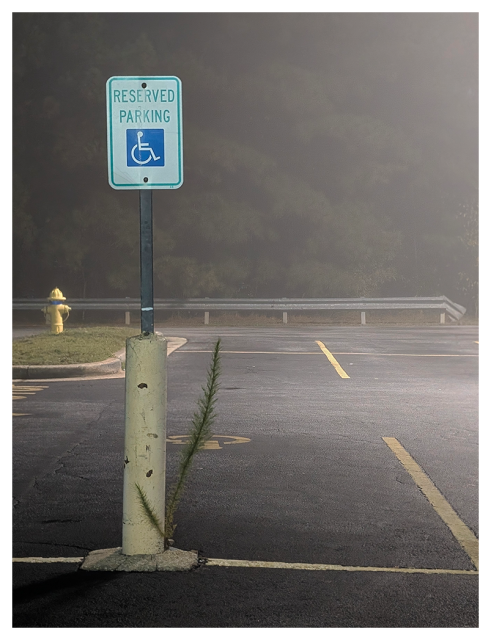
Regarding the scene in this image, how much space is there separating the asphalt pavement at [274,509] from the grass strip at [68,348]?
1652 mm

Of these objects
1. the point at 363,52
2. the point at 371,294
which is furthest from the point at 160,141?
the point at 363,52

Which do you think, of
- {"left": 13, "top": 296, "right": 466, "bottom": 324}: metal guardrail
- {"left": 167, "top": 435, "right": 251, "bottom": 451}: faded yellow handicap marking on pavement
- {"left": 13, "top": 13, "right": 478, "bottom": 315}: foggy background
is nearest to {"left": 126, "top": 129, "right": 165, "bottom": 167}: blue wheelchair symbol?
{"left": 167, "top": 435, "right": 251, "bottom": 451}: faded yellow handicap marking on pavement

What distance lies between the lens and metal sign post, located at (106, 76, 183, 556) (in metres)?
4.65

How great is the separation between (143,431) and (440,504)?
7.96 feet

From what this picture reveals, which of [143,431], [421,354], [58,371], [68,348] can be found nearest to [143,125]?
[143,431]

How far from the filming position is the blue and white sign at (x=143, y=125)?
4.64 meters

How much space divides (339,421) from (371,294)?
87.3 ft

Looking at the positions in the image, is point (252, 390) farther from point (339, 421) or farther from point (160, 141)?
point (160, 141)

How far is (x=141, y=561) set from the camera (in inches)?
183

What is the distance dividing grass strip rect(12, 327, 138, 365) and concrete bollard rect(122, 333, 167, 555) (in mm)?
8898

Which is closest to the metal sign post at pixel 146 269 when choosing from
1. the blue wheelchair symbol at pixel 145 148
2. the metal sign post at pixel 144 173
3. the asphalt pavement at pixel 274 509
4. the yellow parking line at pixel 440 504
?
the metal sign post at pixel 144 173

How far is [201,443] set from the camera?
5.12 metres

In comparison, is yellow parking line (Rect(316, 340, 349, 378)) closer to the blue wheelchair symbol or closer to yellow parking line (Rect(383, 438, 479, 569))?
yellow parking line (Rect(383, 438, 479, 569))

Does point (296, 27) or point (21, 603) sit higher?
point (296, 27)
